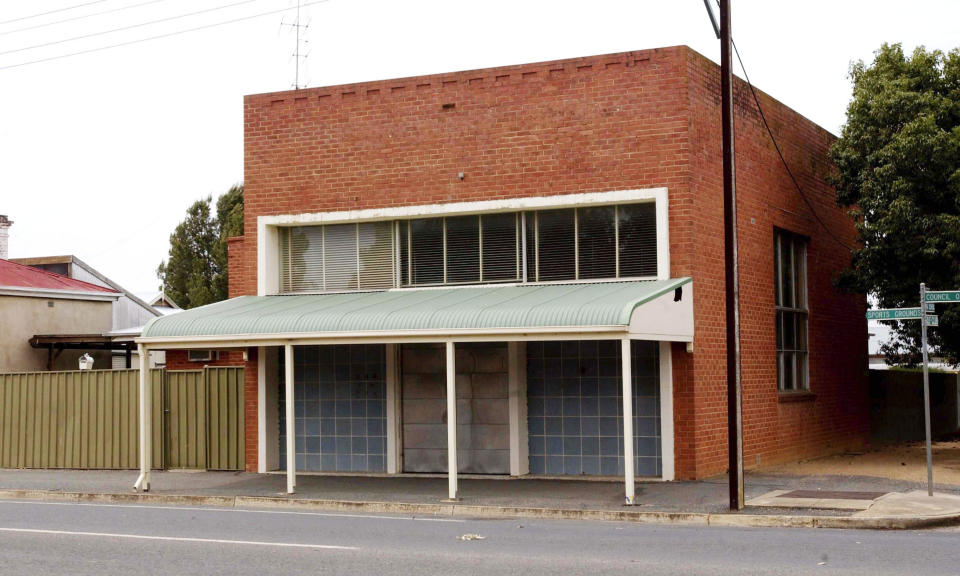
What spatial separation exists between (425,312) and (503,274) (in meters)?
2.66

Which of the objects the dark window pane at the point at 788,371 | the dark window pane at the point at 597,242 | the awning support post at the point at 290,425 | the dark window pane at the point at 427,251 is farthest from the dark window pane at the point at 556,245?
the dark window pane at the point at 788,371

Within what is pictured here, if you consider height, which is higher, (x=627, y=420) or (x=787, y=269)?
(x=787, y=269)

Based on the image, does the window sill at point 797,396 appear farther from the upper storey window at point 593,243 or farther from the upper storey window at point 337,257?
the upper storey window at point 337,257

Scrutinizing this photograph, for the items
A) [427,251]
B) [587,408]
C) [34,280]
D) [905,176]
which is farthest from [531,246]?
[34,280]

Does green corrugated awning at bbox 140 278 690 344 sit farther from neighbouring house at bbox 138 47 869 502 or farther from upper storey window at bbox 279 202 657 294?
upper storey window at bbox 279 202 657 294

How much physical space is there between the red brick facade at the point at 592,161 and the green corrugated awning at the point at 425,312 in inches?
58.8

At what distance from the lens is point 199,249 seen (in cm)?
5619

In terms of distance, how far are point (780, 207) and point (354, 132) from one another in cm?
788

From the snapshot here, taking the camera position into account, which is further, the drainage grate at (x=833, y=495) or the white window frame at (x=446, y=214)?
the white window frame at (x=446, y=214)

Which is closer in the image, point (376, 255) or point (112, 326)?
point (376, 255)

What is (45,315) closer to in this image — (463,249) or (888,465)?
(463,249)

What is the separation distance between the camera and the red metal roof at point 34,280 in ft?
99.4

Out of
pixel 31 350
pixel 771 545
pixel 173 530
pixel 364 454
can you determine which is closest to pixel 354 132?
pixel 364 454

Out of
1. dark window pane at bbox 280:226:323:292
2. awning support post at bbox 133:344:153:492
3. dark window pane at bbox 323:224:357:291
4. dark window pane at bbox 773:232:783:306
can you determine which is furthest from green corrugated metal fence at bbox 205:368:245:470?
dark window pane at bbox 773:232:783:306
